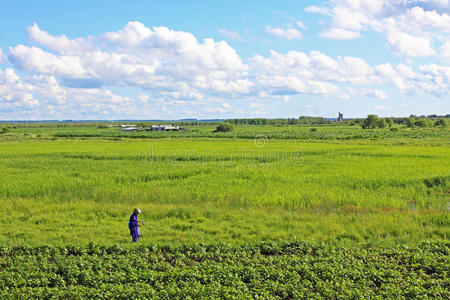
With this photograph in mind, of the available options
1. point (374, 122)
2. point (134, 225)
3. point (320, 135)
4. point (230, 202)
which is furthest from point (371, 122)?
point (134, 225)

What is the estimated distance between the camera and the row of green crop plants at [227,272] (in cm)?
786

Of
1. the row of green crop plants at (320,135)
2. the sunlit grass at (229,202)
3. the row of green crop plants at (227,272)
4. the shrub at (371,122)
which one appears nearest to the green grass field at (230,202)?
the sunlit grass at (229,202)

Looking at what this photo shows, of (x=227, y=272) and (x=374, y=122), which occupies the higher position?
(x=374, y=122)

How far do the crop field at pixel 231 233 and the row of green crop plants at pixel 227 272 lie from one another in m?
0.04

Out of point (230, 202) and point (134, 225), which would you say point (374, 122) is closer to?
point (230, 202)

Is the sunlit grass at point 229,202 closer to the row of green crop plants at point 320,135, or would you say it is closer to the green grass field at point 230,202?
the green grass field at point 230,202

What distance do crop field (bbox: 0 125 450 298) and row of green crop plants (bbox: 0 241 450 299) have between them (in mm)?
36

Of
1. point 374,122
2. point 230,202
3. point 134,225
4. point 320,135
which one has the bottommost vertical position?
point 230,202

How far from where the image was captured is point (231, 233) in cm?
1212

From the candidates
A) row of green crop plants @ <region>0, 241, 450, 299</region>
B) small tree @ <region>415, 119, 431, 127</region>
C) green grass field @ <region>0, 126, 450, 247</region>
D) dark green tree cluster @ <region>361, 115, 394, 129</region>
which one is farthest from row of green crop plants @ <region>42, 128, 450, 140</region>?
row of green crop plants @ <region>0, 241, 450, 299</region>

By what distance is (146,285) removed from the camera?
26.6ft

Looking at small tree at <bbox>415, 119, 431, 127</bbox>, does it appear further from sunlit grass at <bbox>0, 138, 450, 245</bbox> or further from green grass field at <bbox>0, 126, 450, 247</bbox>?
sunlit grass at <bbox>0, 138, 450, 245</bbox>

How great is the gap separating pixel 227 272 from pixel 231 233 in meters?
3.38

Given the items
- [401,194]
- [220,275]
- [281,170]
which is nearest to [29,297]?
[220,275]
